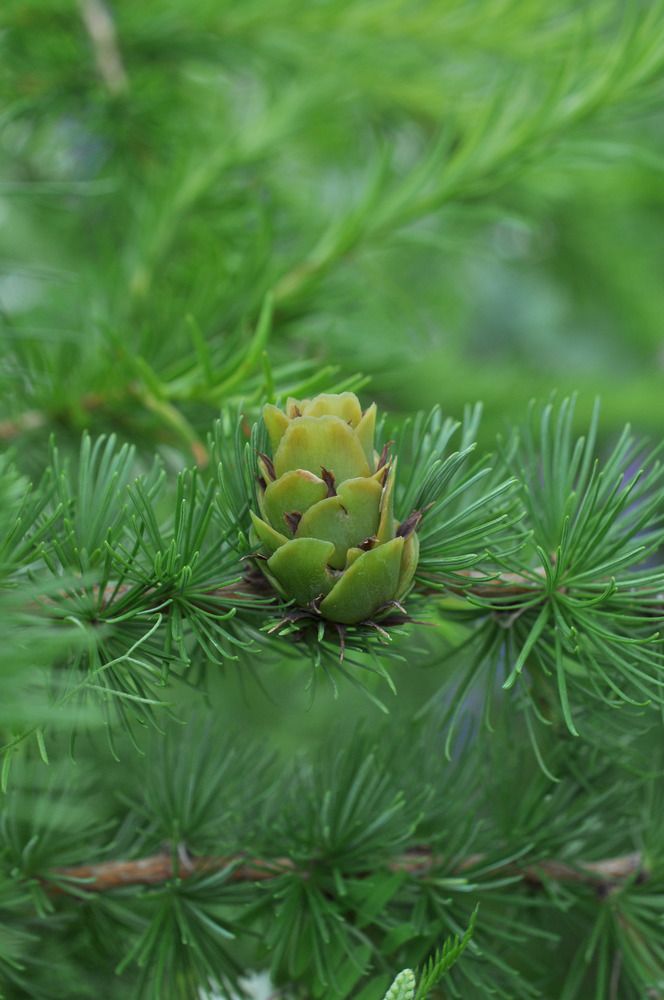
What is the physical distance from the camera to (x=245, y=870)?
28cm

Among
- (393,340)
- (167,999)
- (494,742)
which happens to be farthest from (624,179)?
(167,999)

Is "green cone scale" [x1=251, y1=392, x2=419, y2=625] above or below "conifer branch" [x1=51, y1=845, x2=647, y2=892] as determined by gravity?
above

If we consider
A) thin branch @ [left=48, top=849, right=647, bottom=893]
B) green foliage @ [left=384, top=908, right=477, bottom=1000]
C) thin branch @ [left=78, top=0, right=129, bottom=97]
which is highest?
thin branch @ [left=78, top=0, right=129, bottom=97]

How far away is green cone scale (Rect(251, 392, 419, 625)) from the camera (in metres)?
0.21

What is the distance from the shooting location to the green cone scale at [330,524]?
21 cm

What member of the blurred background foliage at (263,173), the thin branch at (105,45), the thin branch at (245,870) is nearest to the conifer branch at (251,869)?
the thin branch at (245,870)

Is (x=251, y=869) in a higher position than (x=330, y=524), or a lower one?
lower

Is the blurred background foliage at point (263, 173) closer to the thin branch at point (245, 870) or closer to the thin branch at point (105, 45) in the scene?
the thin branch at point (105, 45)

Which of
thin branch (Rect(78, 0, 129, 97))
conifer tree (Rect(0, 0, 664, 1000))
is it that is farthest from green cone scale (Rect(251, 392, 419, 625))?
thin branch (Rect(78, 0, 129, 97))

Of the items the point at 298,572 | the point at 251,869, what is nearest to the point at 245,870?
the point at 251,869

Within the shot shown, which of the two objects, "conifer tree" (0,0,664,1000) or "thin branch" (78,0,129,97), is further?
"thin branch" (78,0,129,97)

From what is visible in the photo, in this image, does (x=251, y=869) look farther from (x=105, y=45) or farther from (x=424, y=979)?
(x=105, y=45)

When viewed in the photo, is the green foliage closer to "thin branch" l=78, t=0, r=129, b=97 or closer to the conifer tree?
the conifer tree

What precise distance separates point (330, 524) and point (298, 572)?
12mm
